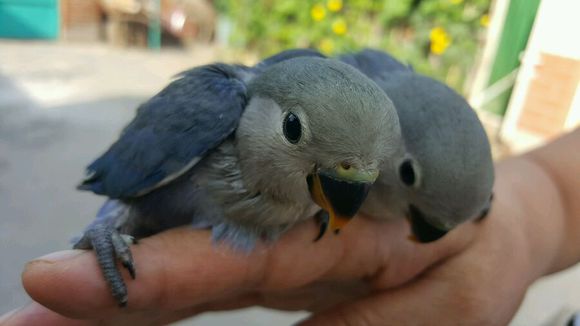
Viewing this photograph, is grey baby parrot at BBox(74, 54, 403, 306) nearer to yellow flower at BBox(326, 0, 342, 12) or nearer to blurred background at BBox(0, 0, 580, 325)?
blurred background at BBox(0, 0, 580, 325)

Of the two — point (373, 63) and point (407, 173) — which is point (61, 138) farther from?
point (407, 173)

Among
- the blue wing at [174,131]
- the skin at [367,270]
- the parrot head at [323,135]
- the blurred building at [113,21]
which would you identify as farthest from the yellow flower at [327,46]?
the parrot head at [323,135]

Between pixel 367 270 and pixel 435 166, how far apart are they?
17.0 inches

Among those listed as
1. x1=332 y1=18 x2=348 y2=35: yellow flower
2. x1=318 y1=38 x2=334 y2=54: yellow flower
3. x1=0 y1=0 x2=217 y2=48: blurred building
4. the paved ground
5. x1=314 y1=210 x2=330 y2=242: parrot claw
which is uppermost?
x1=332 y1=18 x2=348 y2=35: yellow flower

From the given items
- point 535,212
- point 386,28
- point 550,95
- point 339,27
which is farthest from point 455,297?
point 339,27

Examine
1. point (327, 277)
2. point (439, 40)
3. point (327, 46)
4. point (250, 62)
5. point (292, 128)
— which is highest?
point (292, 128)

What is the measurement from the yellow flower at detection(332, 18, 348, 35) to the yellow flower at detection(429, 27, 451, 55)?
3.02 ft

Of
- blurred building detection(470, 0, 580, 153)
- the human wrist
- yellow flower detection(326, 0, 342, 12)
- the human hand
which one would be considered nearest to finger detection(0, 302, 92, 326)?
the human hand

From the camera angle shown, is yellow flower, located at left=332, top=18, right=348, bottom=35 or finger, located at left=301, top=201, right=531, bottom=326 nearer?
finger, located at left=301, top=201, right=531, bottom=326

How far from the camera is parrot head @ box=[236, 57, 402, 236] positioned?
3.33ft

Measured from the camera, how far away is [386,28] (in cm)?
507

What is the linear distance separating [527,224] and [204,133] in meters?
1.12

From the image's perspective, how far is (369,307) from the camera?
146 cm

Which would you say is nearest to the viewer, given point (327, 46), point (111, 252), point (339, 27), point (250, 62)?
point (111, 252)
